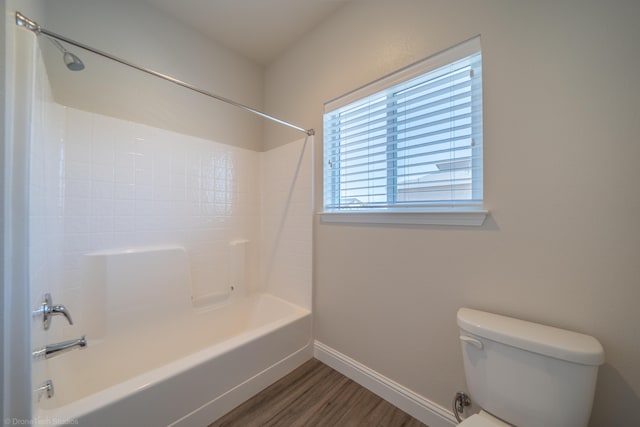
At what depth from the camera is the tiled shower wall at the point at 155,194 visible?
1410mm

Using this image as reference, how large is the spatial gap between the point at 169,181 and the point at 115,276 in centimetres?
73

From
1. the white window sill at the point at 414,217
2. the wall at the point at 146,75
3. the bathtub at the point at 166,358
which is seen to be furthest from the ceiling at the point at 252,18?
the bathtub at the point at 166,358

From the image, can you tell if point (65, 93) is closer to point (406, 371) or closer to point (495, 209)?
point (495, 209)

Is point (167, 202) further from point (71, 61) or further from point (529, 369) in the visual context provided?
point (529, 369)

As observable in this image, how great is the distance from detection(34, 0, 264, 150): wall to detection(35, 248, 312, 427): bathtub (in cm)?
103

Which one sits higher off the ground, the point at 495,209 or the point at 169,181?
the point at 169,181

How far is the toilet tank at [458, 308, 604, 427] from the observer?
2.50 ft

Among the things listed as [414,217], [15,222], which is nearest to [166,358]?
[15,222]

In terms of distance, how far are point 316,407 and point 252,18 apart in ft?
9.09

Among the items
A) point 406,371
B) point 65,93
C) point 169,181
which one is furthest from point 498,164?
point 65,93

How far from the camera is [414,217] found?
131cm

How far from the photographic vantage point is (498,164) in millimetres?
1051

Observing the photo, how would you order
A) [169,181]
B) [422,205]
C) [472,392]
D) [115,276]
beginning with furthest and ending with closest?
[169,181]
[115,276]
[422,205]
[472,392]

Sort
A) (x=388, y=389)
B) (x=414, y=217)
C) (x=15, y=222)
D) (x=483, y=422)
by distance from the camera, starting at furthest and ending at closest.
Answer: (x=388, y=389) < (x=414, y=217) < (x=483, y=422) < (x=15, y=222)
